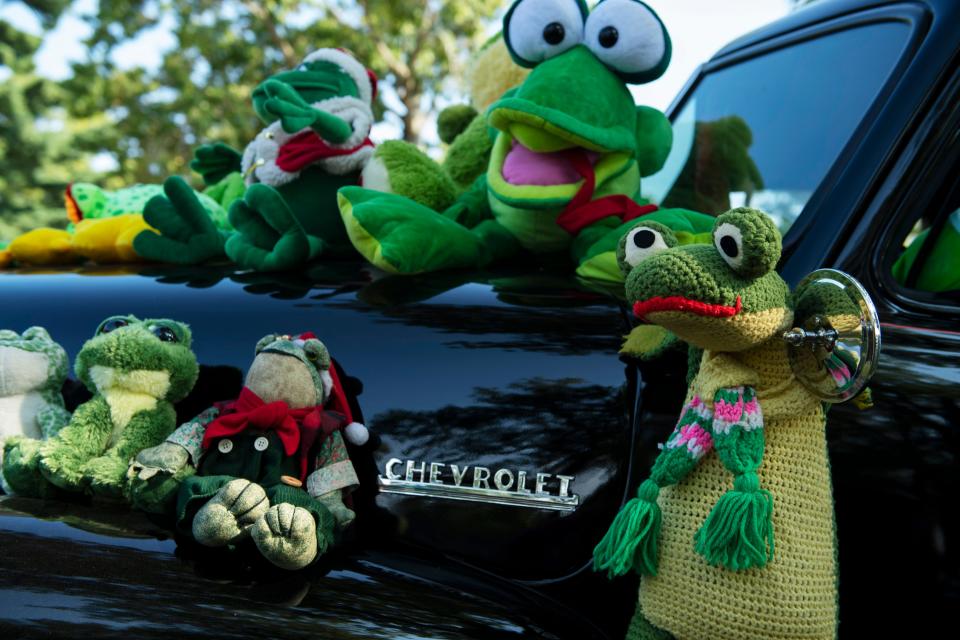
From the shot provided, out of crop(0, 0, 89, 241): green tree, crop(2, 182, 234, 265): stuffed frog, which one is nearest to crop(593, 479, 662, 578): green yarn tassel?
crop(2, 182, 234, 265): stuffed frog

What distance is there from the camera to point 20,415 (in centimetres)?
180

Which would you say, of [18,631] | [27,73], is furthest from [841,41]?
[27,73]

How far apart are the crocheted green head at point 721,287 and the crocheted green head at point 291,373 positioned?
63 centimetres

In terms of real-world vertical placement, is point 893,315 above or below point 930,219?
below

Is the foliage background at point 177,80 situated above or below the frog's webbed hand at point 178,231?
above

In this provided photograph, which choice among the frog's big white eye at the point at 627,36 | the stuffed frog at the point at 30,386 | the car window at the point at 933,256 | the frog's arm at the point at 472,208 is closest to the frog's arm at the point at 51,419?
the stuffed frog at the point at 30,386

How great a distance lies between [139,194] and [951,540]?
2425mm

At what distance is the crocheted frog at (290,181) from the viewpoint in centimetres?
214

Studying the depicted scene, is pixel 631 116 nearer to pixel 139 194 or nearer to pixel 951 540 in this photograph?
pixel 951 540

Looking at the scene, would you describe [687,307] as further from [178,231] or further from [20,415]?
[178,231]

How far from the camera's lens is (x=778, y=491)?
1410 mm

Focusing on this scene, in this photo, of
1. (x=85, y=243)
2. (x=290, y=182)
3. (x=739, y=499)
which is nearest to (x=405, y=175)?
(x=290, y=182)

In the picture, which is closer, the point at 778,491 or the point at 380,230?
the point at 778,491

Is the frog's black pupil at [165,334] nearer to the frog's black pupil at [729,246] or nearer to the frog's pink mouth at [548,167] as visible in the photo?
the frog's pink mouth at [548,167]
